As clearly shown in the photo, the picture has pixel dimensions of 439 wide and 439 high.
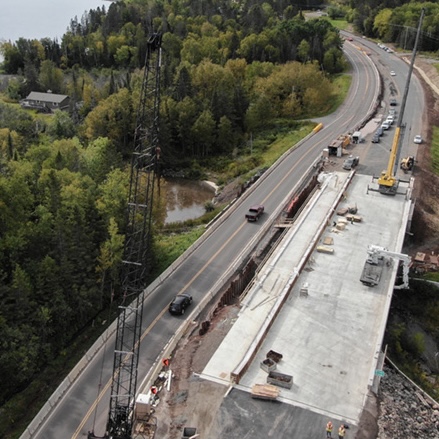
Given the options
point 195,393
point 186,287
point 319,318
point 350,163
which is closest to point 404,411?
point 319,318

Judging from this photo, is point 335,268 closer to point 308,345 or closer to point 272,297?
point 272,297

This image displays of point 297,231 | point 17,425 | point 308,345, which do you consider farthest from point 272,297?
point 17,425

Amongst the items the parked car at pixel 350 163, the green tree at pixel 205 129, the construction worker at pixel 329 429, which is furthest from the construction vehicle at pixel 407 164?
the construction worker at pixel 329 429

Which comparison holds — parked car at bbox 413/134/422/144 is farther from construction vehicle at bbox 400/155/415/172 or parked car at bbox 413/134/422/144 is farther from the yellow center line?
the yellow center line

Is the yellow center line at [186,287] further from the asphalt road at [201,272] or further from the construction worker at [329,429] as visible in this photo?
the construction worker at [329,429]

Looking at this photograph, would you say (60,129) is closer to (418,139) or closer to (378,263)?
(418,139)

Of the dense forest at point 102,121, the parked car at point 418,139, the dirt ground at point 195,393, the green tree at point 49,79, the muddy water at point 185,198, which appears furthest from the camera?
the green tree at point 49,79
